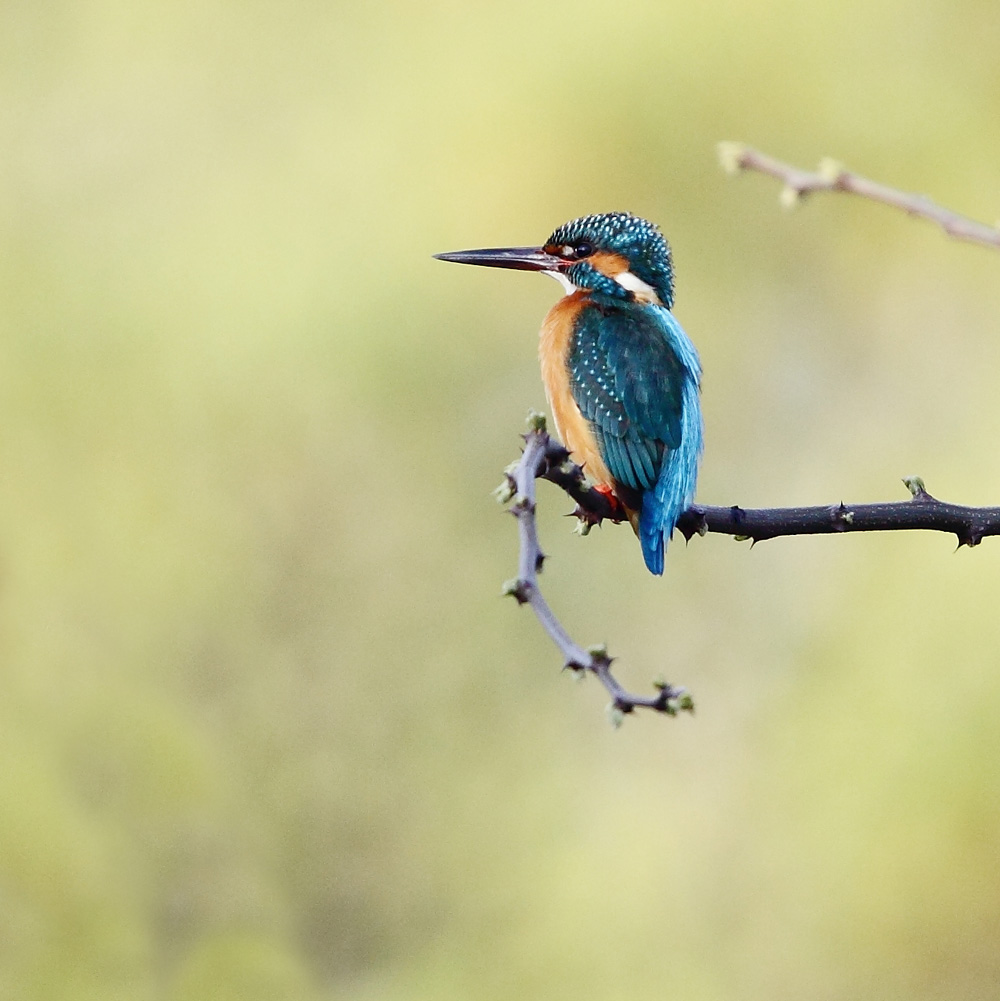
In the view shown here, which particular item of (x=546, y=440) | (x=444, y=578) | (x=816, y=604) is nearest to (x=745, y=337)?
(x=816, y=604)

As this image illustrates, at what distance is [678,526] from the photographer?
8.35 ft

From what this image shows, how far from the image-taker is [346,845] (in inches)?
221

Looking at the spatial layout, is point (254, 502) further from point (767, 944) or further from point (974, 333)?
point (974, 333)

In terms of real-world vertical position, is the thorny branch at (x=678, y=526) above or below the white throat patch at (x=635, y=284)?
below

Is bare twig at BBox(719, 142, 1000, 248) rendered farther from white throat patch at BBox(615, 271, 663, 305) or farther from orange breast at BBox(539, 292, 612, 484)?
white throat patch at BBox(615, 271, 663, 305)

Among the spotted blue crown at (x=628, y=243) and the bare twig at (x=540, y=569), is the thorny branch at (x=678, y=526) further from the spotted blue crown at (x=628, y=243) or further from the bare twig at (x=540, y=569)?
the spotted blue crown at (x=628, y=243)

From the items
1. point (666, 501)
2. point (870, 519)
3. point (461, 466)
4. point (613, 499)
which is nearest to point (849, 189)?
point (870, 519)

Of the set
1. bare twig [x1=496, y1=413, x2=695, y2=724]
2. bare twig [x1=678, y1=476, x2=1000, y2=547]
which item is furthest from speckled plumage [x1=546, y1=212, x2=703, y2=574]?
bare twig [x1=496, y1=413, x2=695, y2=724]

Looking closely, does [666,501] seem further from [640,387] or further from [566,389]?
[566,389]

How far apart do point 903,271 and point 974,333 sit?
39cm

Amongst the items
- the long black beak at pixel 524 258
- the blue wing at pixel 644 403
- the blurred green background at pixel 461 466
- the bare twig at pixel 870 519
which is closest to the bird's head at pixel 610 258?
the long black beak at pixel 524 258

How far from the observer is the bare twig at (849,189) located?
1.05m

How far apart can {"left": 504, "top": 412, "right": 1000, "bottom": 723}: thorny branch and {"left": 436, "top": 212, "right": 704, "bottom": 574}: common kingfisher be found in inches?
7.3

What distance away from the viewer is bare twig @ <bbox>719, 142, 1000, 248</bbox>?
105 centimetres
